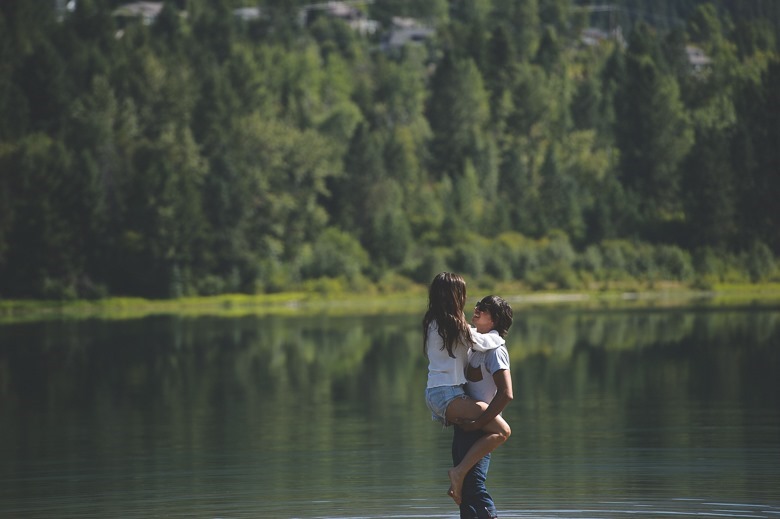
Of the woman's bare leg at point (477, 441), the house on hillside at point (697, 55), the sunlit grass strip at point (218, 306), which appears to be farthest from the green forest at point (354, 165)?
the woman's bare leg at point (477, 441)

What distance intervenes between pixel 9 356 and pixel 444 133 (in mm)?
98180

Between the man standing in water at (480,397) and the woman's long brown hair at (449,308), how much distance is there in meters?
0.24

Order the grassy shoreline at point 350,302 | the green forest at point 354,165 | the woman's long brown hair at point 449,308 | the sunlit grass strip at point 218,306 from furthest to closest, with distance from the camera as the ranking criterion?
the green forest at point 354,165 → the sunlit grass strip at point 218,306 → the grassy shoreline at point 350,302 → the woman's long brown hair at point 449,308

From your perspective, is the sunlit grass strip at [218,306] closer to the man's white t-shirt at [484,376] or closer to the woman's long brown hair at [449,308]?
the man's white t-shirt at [484,376]

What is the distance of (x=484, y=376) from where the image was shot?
13.9 meters

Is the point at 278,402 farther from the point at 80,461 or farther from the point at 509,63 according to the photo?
the point at 509,63

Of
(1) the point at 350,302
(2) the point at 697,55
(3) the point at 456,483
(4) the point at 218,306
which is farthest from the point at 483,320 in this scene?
(2) the point at 697,55

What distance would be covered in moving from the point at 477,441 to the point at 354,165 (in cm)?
11329

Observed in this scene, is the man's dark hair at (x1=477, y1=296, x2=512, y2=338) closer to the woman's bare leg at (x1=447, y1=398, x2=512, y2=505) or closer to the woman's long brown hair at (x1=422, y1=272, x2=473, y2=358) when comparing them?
the woman's long brown hair at (x1=422, y1=272, x2=473, y2=358)

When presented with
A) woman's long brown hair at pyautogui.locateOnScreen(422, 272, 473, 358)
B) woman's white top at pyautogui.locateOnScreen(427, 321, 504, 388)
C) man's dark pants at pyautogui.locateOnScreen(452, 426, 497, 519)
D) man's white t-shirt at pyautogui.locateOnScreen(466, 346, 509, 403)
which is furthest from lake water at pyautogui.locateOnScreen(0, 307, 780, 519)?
woman's long brown hair at pyautogui.locateOnScreen(422, 272, 473, 358)

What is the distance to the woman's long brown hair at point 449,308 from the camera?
13727 millimetres

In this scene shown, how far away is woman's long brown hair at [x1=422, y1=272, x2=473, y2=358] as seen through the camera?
45.0 feet

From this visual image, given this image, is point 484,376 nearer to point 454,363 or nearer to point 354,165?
point 454,363

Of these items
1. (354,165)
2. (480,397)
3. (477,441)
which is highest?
(354,165)
